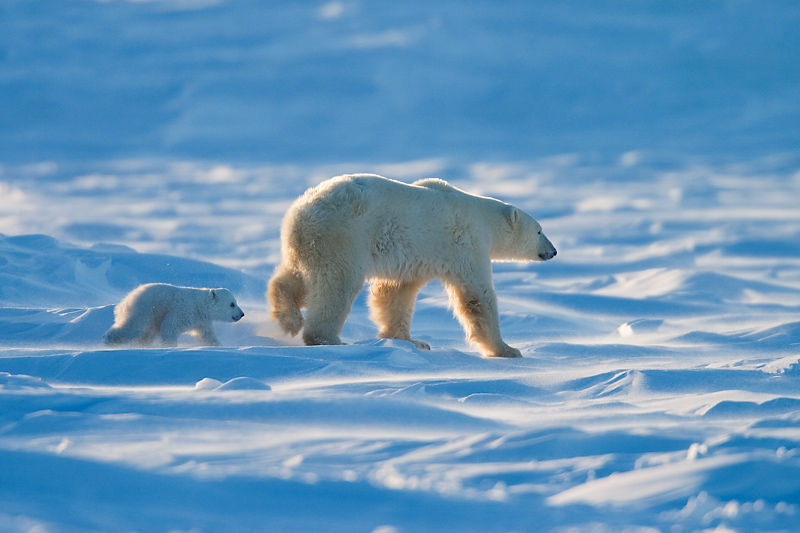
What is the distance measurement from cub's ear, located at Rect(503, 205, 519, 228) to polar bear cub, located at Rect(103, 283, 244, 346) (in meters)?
2.24

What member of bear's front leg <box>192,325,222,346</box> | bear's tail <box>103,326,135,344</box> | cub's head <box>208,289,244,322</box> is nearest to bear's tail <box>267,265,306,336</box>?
cub's head <box>208,289,244,322</box>

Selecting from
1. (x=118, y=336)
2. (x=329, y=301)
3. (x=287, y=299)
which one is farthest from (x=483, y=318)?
(x=118, y=336)

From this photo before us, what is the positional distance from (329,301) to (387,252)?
54 cm

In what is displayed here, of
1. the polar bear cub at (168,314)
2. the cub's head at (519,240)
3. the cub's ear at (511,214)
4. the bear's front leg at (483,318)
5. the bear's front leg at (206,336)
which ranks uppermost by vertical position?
the cub's ear at (511,214)

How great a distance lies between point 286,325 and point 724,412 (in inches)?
134

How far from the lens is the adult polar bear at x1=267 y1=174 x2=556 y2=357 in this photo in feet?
19.0

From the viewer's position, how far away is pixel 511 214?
22.5ft

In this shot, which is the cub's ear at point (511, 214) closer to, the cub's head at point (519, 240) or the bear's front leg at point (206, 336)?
the cub's head at point (519, 240)

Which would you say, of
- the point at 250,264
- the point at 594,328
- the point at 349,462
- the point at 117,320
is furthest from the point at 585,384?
the point at 250,264

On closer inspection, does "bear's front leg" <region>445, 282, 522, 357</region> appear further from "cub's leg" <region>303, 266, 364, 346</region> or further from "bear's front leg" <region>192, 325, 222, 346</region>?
"bear's front leg" <region>192, 325, 222, 346</region>

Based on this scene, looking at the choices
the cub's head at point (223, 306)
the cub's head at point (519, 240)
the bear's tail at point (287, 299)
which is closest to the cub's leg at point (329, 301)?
the bear's tail at point (287, 299)

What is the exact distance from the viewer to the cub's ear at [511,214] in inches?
270

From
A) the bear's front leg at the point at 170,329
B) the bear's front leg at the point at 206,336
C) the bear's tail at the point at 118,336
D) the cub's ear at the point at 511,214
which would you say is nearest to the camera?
the bear's tail at the point at 118,336

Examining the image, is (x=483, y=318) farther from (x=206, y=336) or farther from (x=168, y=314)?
(x=168, y=314)
